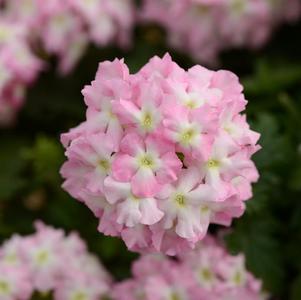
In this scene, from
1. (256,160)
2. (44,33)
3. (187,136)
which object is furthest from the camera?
(44,33)

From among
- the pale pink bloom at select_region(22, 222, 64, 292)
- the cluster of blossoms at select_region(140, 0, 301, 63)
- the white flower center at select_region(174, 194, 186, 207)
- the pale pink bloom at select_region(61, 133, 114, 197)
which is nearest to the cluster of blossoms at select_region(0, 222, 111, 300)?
the pale pink bloom at select_region(22, 222, 64, 292)

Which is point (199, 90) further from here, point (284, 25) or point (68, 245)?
point (284, 25)

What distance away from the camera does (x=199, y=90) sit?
3.55 ft

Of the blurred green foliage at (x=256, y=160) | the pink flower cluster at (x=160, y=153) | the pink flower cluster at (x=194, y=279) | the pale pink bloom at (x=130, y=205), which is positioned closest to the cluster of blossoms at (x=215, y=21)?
the blurred green foliage at (x=256, y=160)

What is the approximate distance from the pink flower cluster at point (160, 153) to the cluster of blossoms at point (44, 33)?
70 centimetres

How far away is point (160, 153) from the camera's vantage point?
40.9 inches

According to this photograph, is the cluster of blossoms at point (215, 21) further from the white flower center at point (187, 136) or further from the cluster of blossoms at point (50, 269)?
the white flower center at point (187, 136)

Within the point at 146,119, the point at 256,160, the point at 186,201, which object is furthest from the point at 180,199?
the point at 256,160

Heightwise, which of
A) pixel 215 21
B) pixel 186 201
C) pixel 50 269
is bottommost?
pixel 186 201

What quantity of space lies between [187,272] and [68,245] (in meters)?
0.25

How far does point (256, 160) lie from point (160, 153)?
367 millimetres

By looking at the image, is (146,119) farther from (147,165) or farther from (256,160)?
(256,160)

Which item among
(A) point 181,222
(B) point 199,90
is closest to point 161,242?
(A) point 181,222

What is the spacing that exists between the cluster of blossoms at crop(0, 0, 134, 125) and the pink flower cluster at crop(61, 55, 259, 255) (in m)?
0.70
